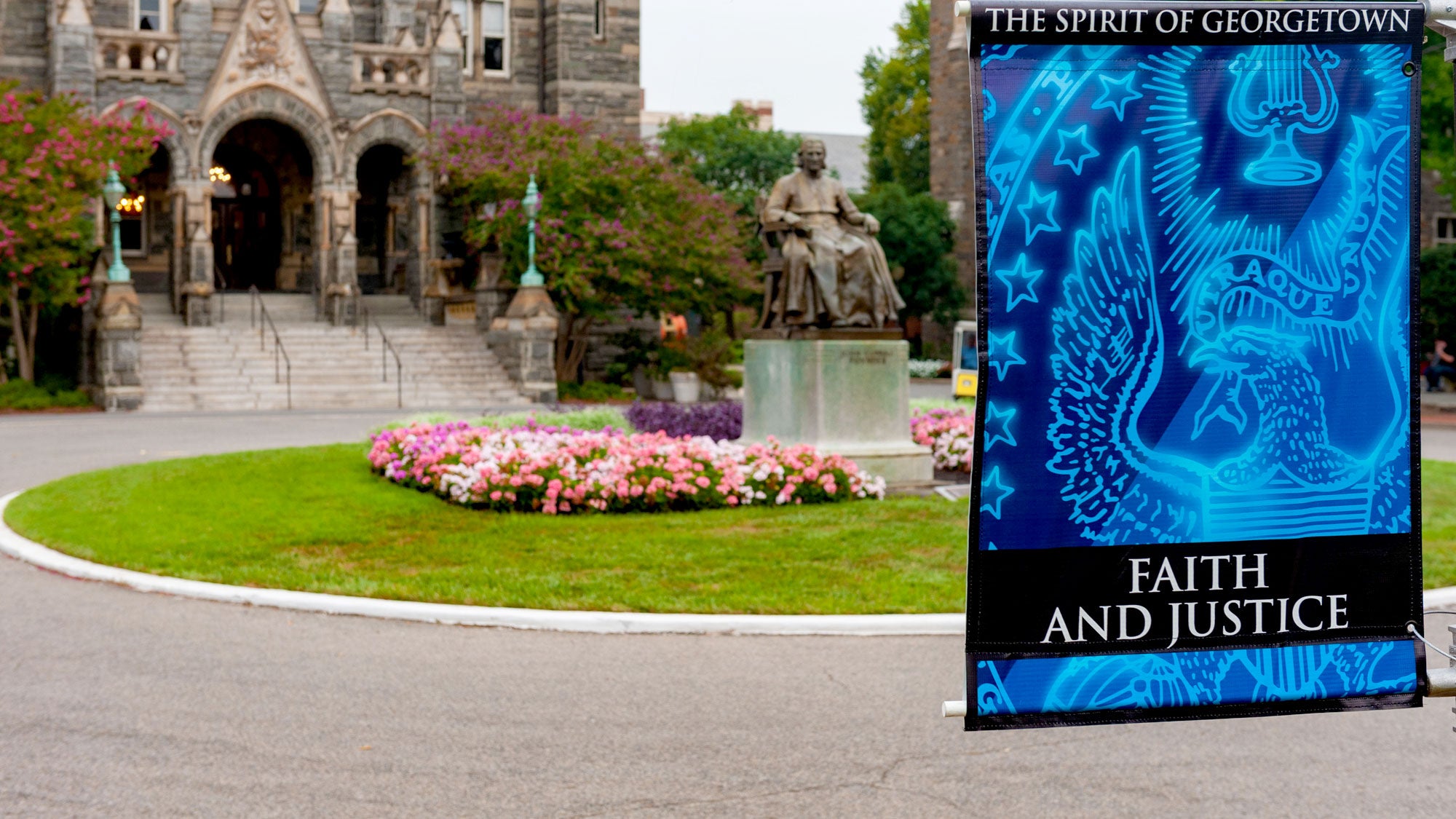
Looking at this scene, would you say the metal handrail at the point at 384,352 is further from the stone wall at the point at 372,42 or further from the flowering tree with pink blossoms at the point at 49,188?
the flowering tree with pink blossoms at the point at 49,188

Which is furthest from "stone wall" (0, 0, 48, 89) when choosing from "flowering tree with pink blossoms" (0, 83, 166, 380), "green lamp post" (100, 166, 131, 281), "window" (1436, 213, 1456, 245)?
"window" (1436, 213, 1456, 245)

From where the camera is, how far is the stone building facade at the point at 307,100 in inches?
1379

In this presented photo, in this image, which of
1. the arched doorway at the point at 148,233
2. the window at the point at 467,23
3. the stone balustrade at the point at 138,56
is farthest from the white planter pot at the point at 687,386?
the arched doorway at the point at 148,233

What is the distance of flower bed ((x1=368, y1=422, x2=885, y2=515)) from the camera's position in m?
13.2

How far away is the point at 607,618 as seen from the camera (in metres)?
8.73

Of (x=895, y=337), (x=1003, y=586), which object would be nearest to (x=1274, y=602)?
(x=1003, y=586)

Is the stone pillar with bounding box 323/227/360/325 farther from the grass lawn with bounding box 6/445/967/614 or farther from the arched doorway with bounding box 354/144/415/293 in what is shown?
the grass lawn with bounding box 6/445/967/614

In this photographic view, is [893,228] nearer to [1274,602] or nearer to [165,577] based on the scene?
[165,577]

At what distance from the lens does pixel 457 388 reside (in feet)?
107

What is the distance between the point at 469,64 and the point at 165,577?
32754mm

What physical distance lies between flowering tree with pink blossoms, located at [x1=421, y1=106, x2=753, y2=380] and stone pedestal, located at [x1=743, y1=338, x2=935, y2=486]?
18900mm

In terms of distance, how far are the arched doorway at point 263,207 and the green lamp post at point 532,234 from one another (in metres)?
7.96

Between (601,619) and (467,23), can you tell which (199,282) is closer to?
(467,23)

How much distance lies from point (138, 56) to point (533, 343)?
1158cm
